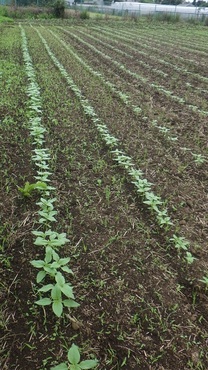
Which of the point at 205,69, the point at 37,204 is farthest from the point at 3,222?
the point at 205,69

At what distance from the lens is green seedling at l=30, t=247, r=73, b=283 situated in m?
2.05

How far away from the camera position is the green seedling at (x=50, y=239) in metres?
2.26

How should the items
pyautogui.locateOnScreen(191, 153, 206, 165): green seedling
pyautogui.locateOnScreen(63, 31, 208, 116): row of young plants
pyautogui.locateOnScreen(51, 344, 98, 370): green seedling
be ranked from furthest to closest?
pyautogui.locateOnScreen(63, 31, 208, 116): row of young plants → pyautogui.locateOnScreen(191, 153, 206, 165): green seedling → pyautogui.locateOnScreen(51, 344, 98, 370): green seedling

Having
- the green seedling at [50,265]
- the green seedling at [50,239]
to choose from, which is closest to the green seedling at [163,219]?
the green seedling at [50,239]

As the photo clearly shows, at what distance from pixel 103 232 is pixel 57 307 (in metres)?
0.92

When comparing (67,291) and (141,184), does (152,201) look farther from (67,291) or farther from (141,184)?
(67,291)

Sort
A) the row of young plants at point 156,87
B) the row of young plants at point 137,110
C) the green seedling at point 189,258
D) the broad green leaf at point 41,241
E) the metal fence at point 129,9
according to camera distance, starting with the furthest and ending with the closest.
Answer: the metal fence at point 129,9 → the row of young plants at point 156,87 → the row of young plants at point 137,110 → the green seedling at point 189,258 → the broad green leaf at point 41,241

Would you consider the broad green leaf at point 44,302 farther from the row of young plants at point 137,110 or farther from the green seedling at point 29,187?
the row of young plants at point 137,110

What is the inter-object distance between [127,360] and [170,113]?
4.68m

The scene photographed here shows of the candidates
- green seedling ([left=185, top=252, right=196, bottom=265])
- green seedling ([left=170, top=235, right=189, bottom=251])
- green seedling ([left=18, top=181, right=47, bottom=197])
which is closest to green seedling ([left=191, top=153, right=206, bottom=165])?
green seedling ([left=170, top=235, right=189, bottom=251])

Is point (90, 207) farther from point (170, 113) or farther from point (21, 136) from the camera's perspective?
point (170, 113)

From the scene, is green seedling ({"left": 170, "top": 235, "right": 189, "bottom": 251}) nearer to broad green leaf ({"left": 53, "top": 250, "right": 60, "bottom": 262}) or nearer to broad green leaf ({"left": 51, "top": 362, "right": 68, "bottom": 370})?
broad green leaf ({"left": 53, "top": 250, "right": 60, "bottom": 262})

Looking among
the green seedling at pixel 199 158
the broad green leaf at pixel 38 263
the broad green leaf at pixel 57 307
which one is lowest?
the broad green leaf at pixel 57 307

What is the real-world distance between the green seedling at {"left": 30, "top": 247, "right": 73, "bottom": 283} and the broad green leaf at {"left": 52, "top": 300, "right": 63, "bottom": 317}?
20 centimetres
